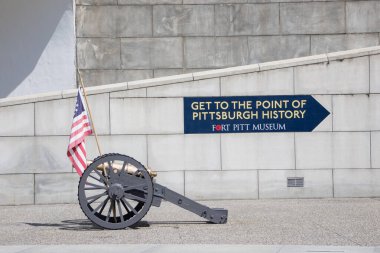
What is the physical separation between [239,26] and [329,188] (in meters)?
4.51

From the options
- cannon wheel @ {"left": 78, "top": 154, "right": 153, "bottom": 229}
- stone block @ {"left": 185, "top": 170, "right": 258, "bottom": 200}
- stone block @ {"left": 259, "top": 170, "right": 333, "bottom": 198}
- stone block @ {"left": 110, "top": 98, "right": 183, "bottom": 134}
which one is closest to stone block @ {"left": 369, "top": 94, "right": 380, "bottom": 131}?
stone block @ {"left": 259, "top": 170, "right": 333, "bottom": 198}

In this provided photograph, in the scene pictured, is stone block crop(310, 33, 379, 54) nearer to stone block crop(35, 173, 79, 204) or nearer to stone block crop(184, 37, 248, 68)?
stone block crop(184, 37, 248, 68)

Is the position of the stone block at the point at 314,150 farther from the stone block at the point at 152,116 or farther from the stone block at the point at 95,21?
the stone block at the point at 95,21

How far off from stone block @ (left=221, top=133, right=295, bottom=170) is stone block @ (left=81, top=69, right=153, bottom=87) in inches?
130

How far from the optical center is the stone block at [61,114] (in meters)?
18.2

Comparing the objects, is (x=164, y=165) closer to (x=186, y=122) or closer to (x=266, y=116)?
(x=186, y=122)

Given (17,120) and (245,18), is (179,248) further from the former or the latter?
(245,18)

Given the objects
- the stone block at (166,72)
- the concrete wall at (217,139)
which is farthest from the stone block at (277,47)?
the concrete wall at (217,139)

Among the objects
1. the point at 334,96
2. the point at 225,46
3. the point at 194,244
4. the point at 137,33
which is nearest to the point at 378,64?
the point at 334,96

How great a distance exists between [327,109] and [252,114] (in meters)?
1.55

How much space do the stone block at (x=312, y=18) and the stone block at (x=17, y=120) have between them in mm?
6316

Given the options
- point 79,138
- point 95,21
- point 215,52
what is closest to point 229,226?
point 79,138

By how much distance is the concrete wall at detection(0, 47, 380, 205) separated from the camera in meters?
18.2

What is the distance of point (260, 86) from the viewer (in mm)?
18594
